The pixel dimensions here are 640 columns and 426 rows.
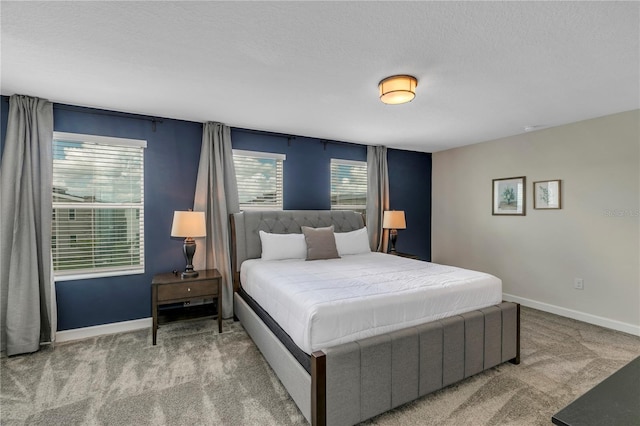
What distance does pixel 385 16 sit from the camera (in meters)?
1.66

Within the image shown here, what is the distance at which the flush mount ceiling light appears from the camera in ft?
7.69

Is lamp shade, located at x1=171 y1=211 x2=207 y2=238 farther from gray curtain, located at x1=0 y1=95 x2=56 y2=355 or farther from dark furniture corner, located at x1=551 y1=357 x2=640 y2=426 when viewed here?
dark furniture corner, located at x1=551 y1=357 x2=640 y2=426

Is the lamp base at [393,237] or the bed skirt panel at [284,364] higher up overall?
the lamp base at [393,237]

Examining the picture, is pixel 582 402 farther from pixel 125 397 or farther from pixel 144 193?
pixel 144 193

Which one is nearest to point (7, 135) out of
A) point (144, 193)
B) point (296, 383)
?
point (144, 193)

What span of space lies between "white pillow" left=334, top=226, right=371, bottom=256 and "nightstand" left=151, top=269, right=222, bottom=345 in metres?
1.60

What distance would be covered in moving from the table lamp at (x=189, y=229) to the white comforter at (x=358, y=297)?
2.44ft

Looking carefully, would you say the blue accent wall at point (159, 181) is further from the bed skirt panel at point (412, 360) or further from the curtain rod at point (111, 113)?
the bed skirt panel at point (412, 360)

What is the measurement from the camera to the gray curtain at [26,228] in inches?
108

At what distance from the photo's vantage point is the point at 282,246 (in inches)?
142

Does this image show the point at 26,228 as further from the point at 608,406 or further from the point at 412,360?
the point at 608,406

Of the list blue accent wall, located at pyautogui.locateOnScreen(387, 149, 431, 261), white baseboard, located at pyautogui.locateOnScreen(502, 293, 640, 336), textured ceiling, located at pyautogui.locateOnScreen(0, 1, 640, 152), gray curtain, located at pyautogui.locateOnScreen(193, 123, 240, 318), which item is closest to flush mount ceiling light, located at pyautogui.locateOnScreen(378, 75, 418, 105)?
textured ceiling, located at pyautogui.locateOnScreen(0, 1, 640, 152)

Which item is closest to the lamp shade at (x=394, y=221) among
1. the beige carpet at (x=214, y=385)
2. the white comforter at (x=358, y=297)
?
the white comforter at (x=358, y=297)

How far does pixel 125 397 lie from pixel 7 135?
8.63 feet
